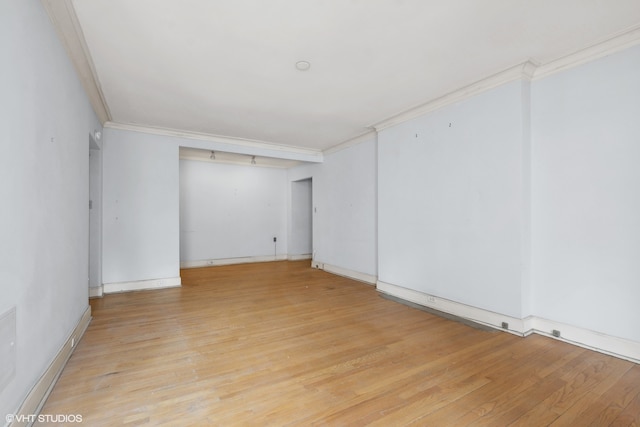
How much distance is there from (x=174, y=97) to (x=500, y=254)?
4.50 meters

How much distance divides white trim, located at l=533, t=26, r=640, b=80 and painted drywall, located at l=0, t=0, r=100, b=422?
4370mm

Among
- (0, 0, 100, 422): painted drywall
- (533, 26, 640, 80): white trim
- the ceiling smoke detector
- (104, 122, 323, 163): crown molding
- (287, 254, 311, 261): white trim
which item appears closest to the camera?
(0, 0, 100, 422): painted drywall

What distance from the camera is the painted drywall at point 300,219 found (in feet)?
27.5

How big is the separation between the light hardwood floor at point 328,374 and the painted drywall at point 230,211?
3.51 metres

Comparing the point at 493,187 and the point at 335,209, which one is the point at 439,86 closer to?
the point at 493,187

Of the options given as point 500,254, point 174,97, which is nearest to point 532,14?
point 500,254

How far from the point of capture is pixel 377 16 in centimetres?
223

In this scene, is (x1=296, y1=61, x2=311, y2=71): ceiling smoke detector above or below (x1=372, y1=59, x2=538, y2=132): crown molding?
above

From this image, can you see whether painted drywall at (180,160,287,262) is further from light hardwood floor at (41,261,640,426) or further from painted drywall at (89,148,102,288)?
light hardwood floor at (41,261,640,426)

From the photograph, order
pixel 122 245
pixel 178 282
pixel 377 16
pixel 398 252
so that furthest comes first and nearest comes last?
pixel 178 282 → pixel 122 245 → pixel 398 252 → pixel 377 16

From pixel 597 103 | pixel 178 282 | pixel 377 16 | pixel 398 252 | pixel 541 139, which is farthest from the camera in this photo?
pixel 178 282

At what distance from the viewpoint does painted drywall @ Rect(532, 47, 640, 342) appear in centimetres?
250

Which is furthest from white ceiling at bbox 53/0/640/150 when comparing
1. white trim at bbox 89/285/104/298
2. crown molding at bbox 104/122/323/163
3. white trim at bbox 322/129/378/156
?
white trim at bbox 89/285/104/298

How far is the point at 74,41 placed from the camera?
2.45 metres
